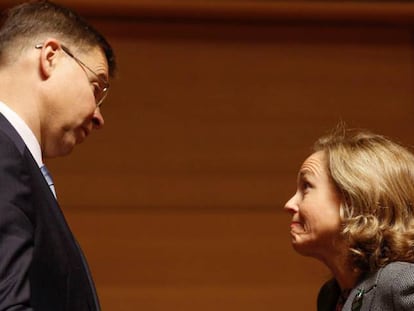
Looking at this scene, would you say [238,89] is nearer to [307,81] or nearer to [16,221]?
[307,81]

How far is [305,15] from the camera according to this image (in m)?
3.06

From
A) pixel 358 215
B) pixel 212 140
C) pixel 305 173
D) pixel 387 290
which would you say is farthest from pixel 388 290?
pixel 212 140

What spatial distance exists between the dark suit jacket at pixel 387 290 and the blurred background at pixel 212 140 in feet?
3.52

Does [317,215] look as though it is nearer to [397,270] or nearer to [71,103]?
[397,270]

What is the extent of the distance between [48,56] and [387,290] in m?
0.76

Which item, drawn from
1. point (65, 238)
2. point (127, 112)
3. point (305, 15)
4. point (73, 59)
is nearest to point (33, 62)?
point (73, 59)

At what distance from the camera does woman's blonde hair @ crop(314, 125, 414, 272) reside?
1958mm

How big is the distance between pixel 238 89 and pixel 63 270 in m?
1.50

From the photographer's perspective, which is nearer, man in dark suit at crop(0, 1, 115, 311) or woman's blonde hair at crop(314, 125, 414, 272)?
man in dark suit at crop(0, 1, 115, 311)

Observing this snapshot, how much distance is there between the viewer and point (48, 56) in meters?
1.82

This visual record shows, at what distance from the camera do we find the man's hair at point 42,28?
185cm

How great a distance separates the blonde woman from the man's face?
49cm

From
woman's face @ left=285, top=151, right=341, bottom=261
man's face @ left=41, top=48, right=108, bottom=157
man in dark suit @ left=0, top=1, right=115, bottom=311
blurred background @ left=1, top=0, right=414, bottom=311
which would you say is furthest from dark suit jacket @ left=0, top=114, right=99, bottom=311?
blurred background @ left=1, top=0, right=414, bottom=311

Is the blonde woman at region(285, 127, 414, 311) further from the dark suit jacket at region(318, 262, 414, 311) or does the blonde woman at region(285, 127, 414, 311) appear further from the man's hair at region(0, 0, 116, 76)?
the man's hair at region(0, 0, 116, 76)
